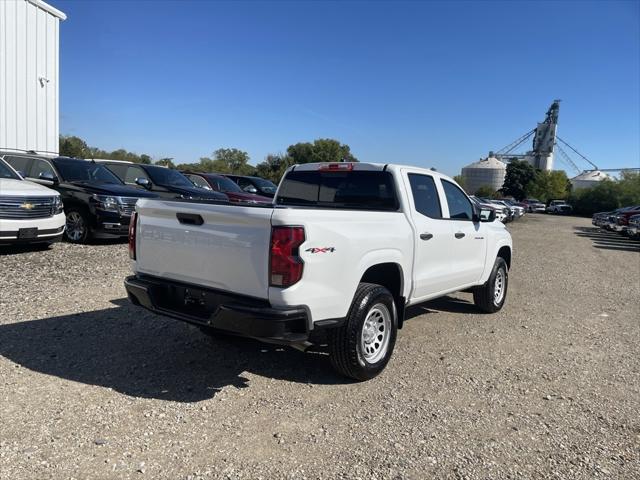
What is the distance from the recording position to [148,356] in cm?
462

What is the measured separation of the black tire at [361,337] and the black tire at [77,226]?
7699mm

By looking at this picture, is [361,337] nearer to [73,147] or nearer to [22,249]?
[22,249]

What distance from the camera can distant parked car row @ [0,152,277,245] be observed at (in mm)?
8344

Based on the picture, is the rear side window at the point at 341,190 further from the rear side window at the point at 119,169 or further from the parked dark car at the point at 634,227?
the parked dark car at the point at 634,227

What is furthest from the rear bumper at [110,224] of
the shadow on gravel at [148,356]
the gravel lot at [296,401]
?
the shadow on gravel at [148,356]

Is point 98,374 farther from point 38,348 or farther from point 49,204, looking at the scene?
point 49,204

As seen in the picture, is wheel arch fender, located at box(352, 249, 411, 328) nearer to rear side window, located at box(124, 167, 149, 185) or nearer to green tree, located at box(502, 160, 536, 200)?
rear side window, located at box(124, 167, 149, 185)

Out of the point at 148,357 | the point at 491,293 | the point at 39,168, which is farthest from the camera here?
the point at 39,168

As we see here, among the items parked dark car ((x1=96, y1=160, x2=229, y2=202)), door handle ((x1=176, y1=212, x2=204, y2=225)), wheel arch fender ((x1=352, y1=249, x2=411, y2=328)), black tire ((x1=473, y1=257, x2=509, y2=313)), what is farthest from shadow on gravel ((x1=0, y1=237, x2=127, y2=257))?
black tire ((x1=473, y1=257, x2=509, y2=313))

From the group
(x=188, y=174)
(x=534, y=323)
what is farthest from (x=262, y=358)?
(x=188, y=174)

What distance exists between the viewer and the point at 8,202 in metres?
8.18

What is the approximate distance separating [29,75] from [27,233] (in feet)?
41.4

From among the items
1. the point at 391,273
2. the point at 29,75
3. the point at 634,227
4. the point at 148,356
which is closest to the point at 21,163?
the point at 148,356

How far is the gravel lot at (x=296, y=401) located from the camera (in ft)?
10.1
